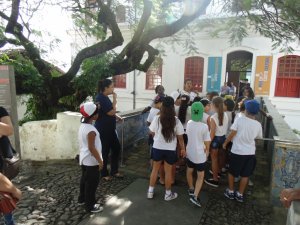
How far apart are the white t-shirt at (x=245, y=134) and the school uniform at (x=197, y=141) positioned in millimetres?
488

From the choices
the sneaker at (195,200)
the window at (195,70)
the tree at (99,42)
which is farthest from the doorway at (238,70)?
the sneaker at (195,200)

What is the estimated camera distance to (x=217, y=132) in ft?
15.1

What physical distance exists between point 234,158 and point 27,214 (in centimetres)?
317

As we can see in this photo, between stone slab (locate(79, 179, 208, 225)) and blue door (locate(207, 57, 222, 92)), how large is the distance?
10.7m

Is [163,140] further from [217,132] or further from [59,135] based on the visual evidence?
[59,135]

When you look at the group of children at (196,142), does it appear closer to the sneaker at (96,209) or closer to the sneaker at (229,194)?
the sneaker at (229,194)

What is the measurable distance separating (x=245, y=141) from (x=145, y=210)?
1.82 metres

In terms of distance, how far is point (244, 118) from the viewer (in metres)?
3.95

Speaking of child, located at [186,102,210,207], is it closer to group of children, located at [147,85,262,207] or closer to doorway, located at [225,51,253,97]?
group of children, located at [147,85,262,207]

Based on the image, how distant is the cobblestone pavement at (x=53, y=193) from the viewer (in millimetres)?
3588

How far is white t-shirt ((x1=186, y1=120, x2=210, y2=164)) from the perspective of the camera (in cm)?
386

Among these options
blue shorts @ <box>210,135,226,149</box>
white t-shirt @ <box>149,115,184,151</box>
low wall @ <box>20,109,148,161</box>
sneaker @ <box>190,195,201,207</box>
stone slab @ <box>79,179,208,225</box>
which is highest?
white t-shirt @ <box>149,115,184,151</box>

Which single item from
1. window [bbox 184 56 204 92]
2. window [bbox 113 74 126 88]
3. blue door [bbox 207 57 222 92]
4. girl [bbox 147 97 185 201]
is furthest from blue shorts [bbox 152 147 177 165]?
window [bbox 113 74 126 88]

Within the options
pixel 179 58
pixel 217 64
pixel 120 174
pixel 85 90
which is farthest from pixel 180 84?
pixel 120 174
